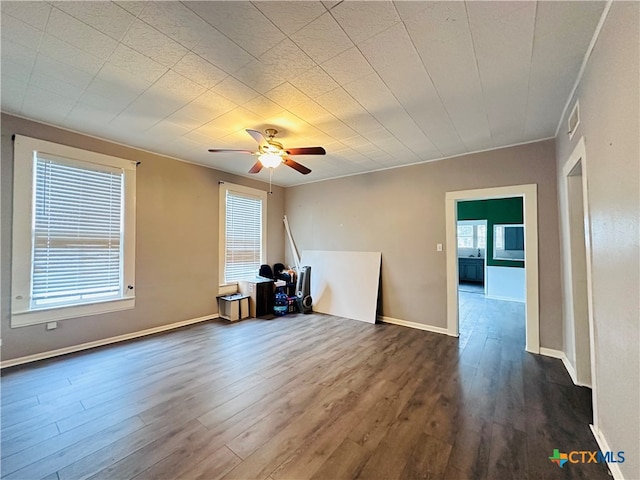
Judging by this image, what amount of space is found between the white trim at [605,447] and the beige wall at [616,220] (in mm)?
52

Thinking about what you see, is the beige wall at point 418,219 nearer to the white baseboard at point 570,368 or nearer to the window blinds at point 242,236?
the white baseboard at point 570,368

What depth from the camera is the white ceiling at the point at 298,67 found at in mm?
1552

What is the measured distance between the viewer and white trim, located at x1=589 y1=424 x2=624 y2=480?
1463 millimetres

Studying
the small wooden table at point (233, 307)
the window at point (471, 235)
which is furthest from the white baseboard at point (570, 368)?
the window at point (471, 235)

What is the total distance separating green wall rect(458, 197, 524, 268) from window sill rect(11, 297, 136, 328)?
26.5 ft

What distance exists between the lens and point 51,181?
123 inches

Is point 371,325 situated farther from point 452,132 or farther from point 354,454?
point 452,132

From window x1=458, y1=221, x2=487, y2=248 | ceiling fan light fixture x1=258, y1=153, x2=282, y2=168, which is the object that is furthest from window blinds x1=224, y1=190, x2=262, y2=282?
window x1=458, y1=221, x2=487, y2=248

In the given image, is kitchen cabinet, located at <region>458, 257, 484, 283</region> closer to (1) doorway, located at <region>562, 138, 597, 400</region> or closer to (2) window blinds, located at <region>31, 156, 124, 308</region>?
(1) doorway, located at <region>562, 138, 597, 400</region>

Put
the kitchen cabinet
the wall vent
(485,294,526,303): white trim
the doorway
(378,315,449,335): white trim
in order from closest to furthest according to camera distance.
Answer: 1. the wall vent
2. the doorway
3. (378,315,449,335): white trim
4. (485,294,526,303): white trim
5. the kitchen cabinet

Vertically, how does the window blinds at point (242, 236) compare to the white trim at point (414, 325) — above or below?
above

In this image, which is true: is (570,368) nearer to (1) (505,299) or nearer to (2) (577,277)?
(2) (577,277)

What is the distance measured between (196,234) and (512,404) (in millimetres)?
4682

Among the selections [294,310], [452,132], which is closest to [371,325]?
[294,310]
